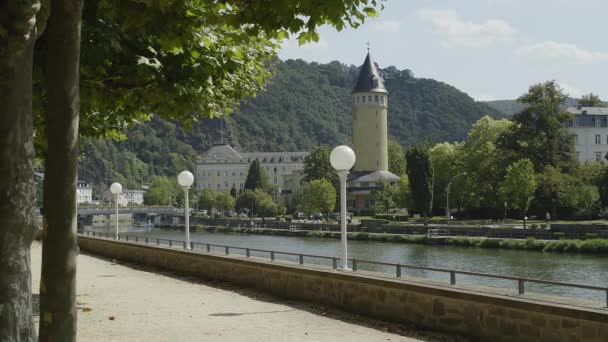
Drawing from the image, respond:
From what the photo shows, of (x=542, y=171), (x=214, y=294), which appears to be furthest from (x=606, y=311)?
(x=542, y=171)

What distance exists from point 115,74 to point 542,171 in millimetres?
63632

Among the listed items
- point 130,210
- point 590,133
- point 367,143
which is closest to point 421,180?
point 590,133

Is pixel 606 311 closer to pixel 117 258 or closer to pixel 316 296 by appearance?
pixel 316 296

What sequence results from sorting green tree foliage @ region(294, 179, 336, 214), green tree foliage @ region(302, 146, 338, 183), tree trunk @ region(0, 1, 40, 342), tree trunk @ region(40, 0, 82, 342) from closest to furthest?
tree trunk @ region(0, 1, 40, 342) → tree trunk @ region(40, 0, 82, 342) → green tree foliage @ region(294, 179, 336, 214) → green tree foliage @ region(302, 146, 338, 183)

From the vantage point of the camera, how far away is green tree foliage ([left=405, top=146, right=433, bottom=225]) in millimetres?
71375

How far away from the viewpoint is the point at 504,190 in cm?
6147

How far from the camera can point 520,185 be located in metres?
60.7

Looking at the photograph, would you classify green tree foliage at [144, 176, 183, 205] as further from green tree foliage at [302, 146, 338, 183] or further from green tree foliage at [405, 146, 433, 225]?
green tree foliage at [405, 146, 433, 225]

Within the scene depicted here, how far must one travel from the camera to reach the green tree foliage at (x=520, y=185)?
60438 millimetres

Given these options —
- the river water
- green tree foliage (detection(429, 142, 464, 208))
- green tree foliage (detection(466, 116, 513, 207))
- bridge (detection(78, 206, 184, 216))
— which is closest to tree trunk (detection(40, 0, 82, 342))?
the river water

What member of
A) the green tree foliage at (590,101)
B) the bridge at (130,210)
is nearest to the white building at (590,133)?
the green tree foliage at (590,101)

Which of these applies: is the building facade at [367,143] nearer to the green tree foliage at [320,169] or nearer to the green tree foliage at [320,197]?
the green tree foliage at [320,169]

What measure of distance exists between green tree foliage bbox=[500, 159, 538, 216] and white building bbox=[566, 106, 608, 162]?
3572cm

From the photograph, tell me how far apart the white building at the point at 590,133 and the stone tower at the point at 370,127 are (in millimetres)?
30857
